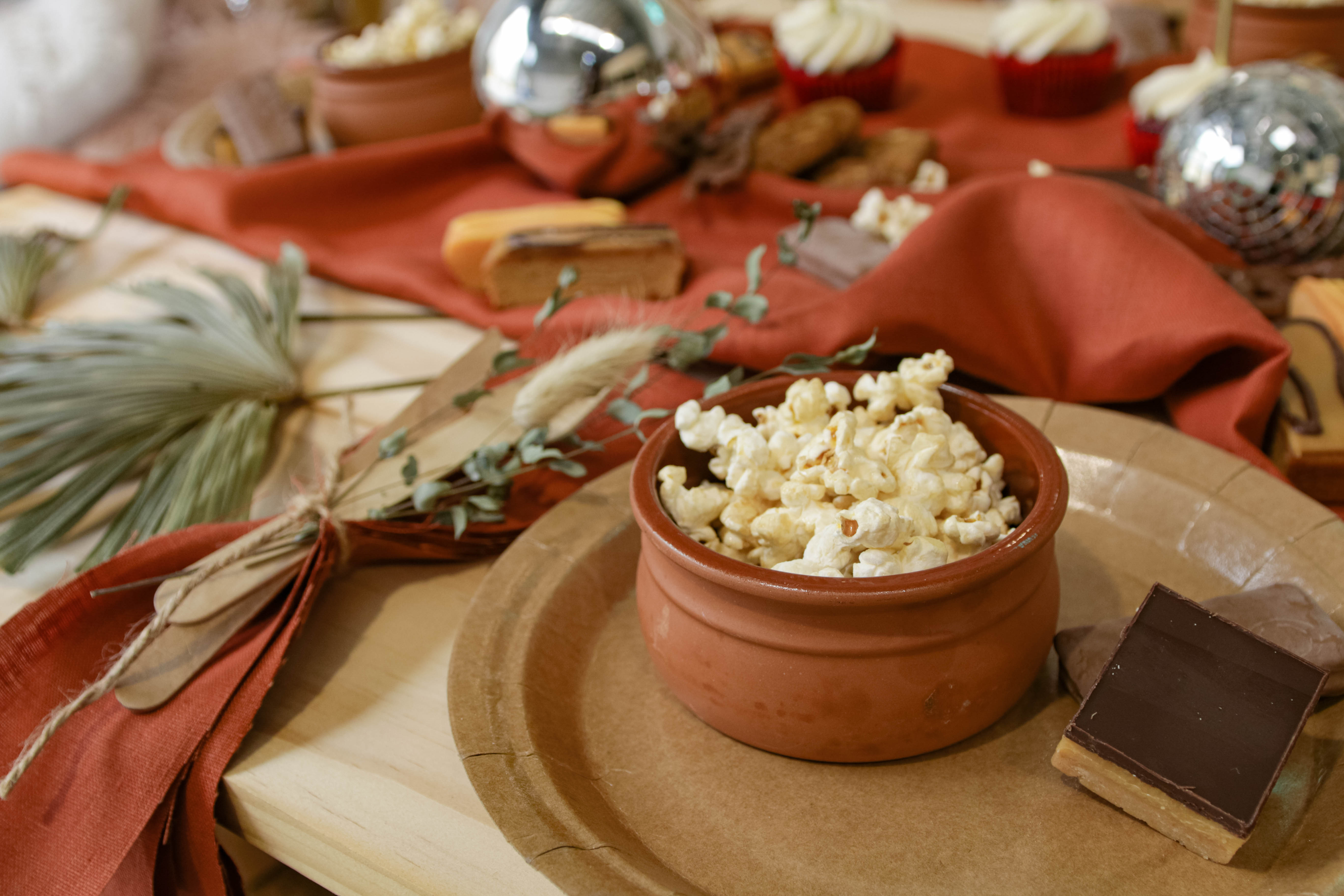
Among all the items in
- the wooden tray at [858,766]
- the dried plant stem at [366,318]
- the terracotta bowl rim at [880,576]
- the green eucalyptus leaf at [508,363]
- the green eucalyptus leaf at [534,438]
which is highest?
the terracotta bowl rim at [880,576]

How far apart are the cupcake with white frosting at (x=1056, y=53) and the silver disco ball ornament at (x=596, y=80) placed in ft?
1.69

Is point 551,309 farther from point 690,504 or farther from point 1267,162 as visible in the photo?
point 1267,162

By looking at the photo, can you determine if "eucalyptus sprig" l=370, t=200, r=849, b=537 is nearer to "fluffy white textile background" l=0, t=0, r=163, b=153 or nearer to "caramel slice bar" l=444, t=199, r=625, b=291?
"caramel slice bar" l=444, t=199, r=625, b=291

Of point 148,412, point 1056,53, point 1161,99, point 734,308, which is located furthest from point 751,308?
point 1056,53

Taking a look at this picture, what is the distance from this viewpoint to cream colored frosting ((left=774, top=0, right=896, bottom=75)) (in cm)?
166

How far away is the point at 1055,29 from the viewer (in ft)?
5.25

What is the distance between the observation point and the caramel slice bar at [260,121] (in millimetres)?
1731

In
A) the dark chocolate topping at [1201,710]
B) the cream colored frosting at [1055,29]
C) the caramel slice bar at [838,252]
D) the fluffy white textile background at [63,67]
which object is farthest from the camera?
the fluffy white textile background at [63,67]

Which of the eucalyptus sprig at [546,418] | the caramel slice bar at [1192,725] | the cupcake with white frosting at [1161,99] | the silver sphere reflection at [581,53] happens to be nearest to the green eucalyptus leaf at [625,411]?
the eucalyptus sprig at [546,418]

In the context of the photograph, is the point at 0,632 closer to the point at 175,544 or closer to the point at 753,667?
the point at 175,544

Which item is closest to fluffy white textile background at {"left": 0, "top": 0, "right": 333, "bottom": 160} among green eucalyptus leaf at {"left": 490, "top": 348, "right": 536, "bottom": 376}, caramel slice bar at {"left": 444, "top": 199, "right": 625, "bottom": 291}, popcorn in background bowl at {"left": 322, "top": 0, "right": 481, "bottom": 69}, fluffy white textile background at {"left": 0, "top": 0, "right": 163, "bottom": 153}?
fluffy white textile background at {"left": 0, "top": 0, "right": 163, "bottom": 153}

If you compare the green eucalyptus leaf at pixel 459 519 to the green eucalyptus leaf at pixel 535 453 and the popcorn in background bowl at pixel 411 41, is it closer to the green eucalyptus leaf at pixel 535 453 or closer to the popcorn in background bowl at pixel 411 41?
the green eucalyptus leaf at pixel 535 453

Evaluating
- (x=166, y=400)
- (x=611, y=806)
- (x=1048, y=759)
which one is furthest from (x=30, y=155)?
(x=1048, y=759)

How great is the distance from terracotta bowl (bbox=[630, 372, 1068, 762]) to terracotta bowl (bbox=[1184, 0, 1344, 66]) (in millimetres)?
1227
